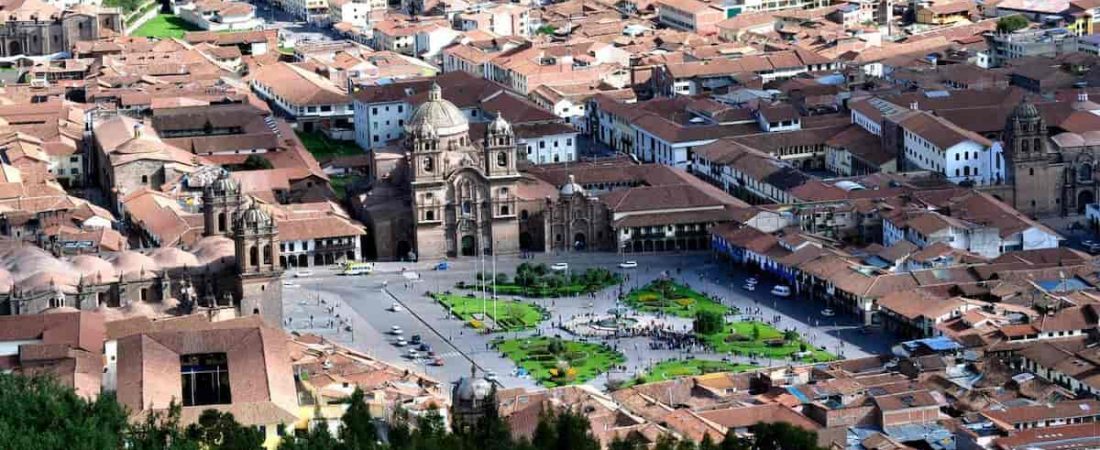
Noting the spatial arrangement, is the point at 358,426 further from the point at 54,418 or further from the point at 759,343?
the point at 759,343

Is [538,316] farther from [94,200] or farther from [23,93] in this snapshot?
[23,93]

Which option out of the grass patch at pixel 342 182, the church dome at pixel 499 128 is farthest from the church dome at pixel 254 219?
the grass patch at pixel 342 182

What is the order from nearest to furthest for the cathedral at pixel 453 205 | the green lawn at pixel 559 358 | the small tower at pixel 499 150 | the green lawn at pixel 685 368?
the green lawn at pixel 685 368 < the green lawn at pixel 559 358 < the cathedral at pixel 453 205 < the small tower at pixel 499 150

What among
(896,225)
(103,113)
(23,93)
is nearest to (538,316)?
(896,225)

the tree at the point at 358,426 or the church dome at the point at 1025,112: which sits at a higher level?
the tree at the point at 358,426

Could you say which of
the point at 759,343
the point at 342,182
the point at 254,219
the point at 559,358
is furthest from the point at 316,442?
the point at 342,182

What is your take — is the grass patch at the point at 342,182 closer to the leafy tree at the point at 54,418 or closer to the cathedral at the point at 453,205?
the cathedral at the point at 453,205
